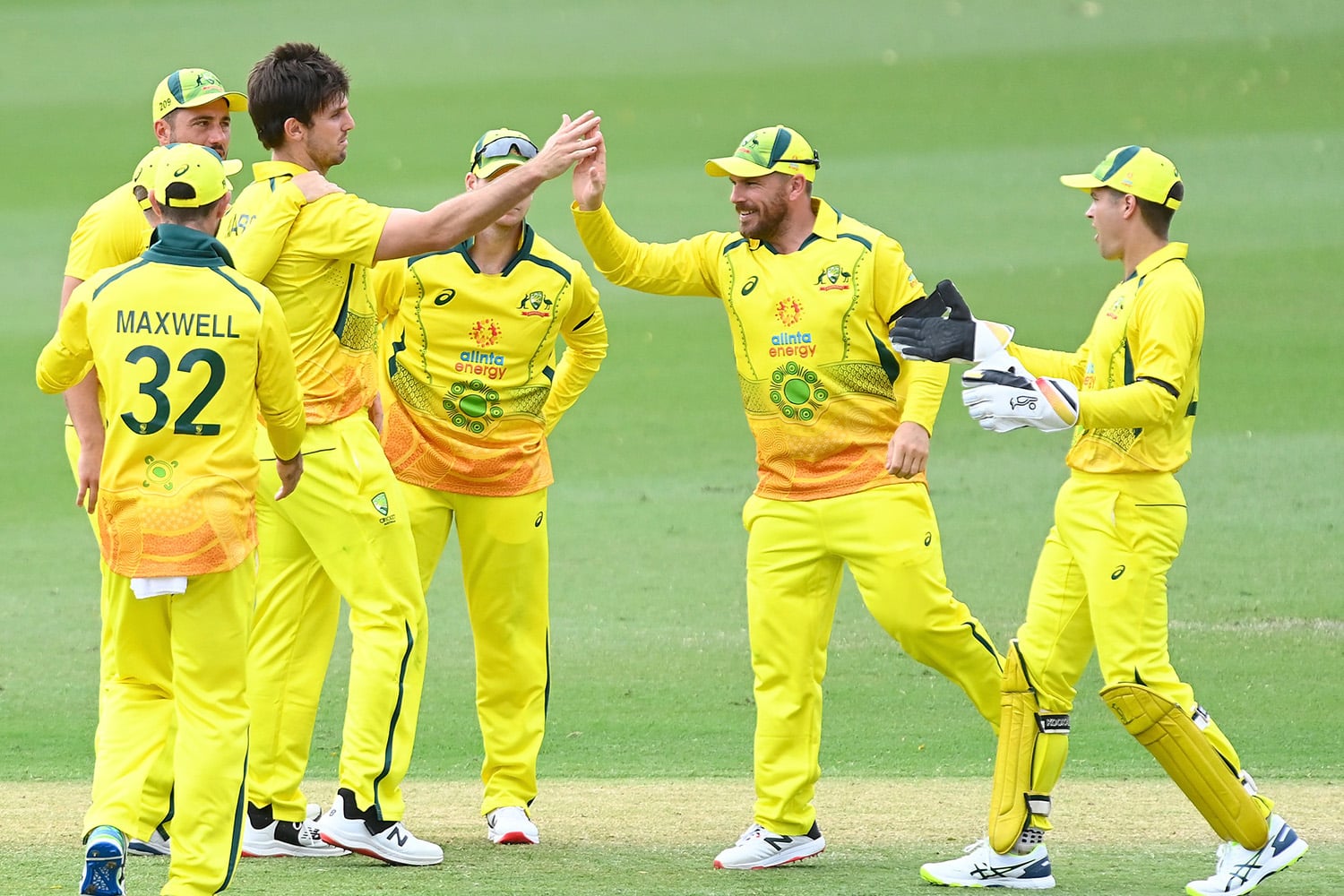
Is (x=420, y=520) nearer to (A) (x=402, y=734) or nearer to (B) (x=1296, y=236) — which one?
(A) (x=402, y=734)

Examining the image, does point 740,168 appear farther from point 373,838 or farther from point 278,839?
point 278,839

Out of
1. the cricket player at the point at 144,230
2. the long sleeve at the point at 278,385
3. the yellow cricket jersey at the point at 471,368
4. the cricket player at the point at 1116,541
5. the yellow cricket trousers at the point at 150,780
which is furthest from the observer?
the yellow cricket jersey at the point at 471,368

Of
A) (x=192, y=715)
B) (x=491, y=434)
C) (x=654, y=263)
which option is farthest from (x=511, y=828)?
(x=654, y=263)

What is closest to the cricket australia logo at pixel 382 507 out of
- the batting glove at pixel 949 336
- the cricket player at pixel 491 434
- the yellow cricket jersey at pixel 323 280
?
the yellow cricket jersey at pixel 323 280

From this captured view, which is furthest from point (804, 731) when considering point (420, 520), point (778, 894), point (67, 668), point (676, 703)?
point (67, 668)

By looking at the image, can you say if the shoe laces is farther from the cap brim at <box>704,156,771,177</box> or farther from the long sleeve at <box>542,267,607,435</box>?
the cap brim at <box>704,156,771,177</box>

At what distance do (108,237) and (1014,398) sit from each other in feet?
9.10

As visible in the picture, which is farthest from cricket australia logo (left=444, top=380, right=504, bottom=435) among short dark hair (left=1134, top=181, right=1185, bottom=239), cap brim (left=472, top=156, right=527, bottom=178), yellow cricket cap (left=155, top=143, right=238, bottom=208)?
short dark hair (left=1134, top=181, right=1185, bottom=239)

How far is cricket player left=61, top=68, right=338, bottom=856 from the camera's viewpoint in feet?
16.5

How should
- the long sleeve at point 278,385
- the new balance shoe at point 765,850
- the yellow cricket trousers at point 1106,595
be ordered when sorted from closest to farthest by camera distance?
the long sleeve at point 278,385 → the yellow cricket trousers at point 1106,595 → the new balance shoe at point 765,850

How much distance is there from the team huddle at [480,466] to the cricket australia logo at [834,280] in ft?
0.05

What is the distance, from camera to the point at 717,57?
75.6 ft

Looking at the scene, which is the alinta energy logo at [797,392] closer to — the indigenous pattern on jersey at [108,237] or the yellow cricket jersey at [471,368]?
the yellow cricket jersey at [471,368]

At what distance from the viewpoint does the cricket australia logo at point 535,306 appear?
5.91m
